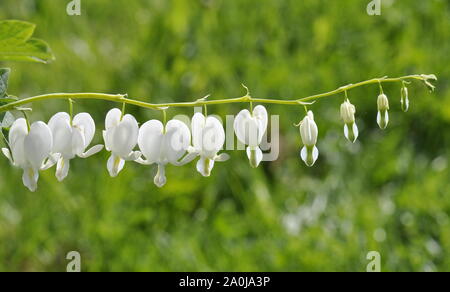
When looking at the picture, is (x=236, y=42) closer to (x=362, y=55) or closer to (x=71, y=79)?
(x=362, y=55)

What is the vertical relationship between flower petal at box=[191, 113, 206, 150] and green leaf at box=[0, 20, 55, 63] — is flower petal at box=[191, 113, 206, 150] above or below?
below

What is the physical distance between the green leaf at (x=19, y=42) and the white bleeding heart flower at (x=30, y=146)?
0.08 m

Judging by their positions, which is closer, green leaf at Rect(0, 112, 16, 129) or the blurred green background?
green leaf at Rect(0, 112, 16, 129)

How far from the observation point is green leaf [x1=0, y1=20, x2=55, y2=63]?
762 millimetres

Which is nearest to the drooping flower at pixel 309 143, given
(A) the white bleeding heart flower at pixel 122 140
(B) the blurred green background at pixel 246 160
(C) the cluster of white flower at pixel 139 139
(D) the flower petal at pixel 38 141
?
(C) the cluster of white flower at pixel 139 139

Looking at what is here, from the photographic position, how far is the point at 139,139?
841 mm

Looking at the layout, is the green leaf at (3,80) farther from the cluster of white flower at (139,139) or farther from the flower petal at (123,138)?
the flower petal at (123,138)

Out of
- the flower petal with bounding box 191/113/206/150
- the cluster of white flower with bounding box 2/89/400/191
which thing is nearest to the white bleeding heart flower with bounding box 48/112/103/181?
the cluster of white flower with bounding box 2/89/400/191

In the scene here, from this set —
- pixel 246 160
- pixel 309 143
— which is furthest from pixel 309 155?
pixel 246 160

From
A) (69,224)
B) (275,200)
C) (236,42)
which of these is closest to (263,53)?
(236,42)

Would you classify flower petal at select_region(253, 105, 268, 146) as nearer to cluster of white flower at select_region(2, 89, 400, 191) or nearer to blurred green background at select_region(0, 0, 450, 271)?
cluster of white flower at select_region(2, 89, 400, 191)

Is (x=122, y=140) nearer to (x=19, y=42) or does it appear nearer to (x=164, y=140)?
(x=164, y=140)

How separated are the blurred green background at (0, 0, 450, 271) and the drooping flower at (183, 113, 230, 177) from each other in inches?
42.0

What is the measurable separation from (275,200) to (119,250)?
53cm
